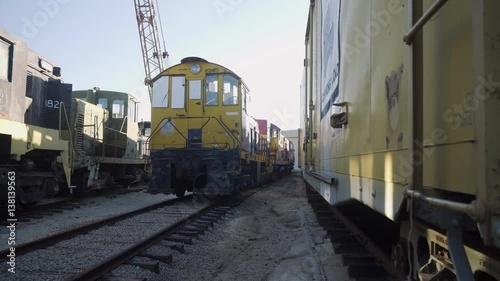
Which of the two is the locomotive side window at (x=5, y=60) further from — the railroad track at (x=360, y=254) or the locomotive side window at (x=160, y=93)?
the railroad track at (x=360, y=254)

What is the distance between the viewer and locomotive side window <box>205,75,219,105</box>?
1112 centimetres

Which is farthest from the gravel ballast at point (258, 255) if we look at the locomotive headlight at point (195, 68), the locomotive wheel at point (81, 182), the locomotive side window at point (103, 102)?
the locomotive side window at point (103, 102)

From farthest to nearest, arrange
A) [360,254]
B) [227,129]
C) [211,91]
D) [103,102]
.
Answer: [103,102] < [211,91] < [227,129] < [360,254]

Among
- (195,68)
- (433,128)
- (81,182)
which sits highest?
(195,68)

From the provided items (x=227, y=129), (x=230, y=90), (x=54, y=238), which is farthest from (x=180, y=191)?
(x=54, y=238)

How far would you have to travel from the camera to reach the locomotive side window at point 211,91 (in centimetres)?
1112

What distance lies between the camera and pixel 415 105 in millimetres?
1502

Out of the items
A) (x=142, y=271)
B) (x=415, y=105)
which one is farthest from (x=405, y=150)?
(x=142, y=271)

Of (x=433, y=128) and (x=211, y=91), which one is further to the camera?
(x=211, y=91)

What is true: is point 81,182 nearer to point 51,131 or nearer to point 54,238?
point 51,131

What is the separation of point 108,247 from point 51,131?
4173 millimetres

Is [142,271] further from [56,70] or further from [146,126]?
[146,126]

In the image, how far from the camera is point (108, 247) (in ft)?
17.2

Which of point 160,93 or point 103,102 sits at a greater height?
point 103,102
